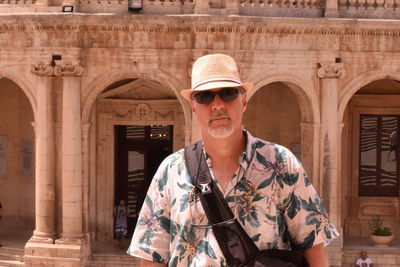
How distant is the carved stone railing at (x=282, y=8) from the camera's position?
19.6 meters

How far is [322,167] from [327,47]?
299 centimetres

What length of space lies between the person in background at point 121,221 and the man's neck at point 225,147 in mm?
16308

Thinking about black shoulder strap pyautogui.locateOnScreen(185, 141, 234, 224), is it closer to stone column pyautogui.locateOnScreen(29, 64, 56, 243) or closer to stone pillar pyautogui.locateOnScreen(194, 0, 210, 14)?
stone pillar pyautogui.locateOnScreen(194, 0, 210, 14)

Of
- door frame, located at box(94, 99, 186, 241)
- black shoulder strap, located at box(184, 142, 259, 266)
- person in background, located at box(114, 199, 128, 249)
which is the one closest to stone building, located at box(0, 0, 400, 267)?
door frame, located at box(94, 99, 186, 241)

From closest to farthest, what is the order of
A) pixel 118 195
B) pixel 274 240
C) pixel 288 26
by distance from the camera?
1. pixel 274 240
2. pixel 288 26
3. pixel 118 195

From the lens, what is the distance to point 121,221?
2138 centimetres

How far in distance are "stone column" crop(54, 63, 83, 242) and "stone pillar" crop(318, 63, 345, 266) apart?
6041 mm

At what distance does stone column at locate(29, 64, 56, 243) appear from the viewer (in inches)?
769

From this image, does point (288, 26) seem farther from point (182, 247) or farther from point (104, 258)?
point (182, 247)

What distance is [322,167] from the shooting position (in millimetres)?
20031

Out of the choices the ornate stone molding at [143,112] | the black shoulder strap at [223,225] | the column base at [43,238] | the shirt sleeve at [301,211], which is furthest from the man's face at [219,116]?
the ornate stone molding at [143,112]

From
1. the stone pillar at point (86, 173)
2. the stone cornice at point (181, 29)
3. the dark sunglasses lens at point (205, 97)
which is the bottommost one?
the stone pillar at point (86, 173)

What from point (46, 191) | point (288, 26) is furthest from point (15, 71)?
point (288, 26)

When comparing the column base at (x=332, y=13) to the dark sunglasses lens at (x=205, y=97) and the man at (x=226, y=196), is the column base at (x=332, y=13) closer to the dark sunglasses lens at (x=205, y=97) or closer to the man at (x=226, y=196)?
the man at (x=226, y=196)
